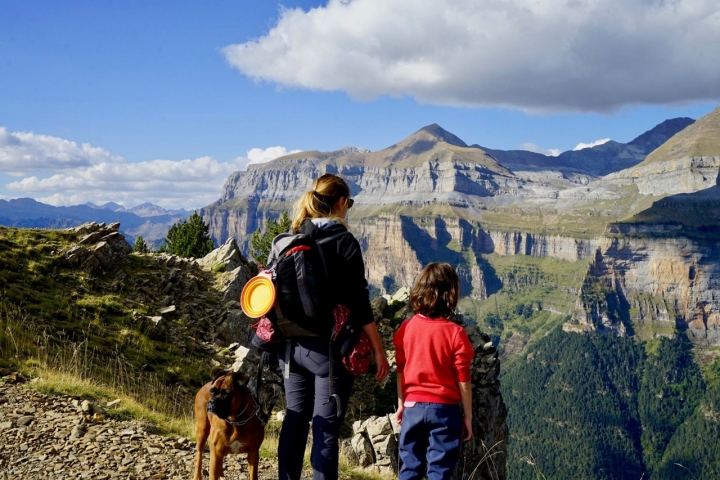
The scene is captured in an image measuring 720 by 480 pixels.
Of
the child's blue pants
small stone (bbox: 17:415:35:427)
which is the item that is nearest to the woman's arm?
the child's blue pants

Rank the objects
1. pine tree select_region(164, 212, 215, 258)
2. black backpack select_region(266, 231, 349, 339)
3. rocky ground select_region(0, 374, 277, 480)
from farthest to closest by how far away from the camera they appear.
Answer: pine tree select_region(164, 212, 215, 258), rocky ground select_region(0, 374, 277, 480), black backpack select_region(266, 231, 349, 339)

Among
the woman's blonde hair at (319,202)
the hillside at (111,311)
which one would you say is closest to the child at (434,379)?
the woman's blonde hair at (319,202)

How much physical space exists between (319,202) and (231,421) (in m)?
3.55

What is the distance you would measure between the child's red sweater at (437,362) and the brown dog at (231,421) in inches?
96.5

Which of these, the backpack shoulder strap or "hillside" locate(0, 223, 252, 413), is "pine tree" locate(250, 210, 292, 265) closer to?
"hillside" locate(0, 223, 252, 413)

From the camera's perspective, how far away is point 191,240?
65250 mm

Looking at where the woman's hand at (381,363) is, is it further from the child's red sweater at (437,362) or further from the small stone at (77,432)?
the small stone at (77,432)

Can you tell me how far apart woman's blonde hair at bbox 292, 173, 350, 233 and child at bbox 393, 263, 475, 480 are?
5.48 ft

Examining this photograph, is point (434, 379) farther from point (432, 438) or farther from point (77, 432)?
point (77, 432)

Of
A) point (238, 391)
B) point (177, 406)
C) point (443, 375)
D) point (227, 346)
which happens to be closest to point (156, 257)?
point (227, 346)

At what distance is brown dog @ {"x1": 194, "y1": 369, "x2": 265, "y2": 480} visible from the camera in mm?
7426

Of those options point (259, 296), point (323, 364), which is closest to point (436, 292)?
point (323, 364)

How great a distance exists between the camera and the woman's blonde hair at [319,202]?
7.01 metres

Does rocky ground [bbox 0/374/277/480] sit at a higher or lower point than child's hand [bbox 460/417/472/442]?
lower
